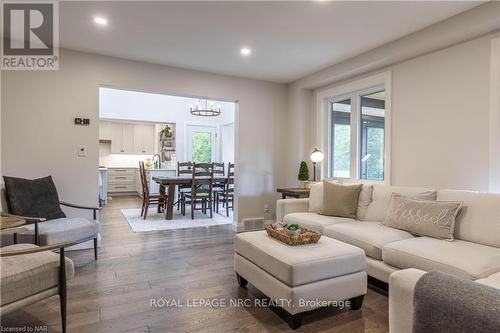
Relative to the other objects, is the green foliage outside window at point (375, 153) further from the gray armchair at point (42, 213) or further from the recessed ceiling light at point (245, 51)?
the gray armchair at point (42, 213)

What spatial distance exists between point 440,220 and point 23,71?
182 inches

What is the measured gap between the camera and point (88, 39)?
3.26 m

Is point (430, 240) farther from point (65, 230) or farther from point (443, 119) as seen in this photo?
point (65, 230)

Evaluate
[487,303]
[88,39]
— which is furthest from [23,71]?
[487,303]

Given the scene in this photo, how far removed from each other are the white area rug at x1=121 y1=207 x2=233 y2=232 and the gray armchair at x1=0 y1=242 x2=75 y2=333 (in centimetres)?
275

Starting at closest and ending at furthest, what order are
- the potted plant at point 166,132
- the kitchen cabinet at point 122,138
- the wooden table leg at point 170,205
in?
the wooden table leg at point 170,205 → the potted plant at point 166,132 → the kitchen cabinet at point 122,138

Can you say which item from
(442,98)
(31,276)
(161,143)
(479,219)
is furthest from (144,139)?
(479,219)

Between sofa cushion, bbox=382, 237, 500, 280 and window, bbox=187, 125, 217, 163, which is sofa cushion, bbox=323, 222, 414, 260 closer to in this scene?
sofa cushion, bbox=382, 237, 500, 280

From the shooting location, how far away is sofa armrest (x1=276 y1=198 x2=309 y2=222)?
373cm

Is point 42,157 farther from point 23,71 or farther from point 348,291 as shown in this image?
point 348,291

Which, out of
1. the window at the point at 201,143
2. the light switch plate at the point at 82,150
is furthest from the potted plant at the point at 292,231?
the window at the point at 201,143

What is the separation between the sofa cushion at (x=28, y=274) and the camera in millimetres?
1588

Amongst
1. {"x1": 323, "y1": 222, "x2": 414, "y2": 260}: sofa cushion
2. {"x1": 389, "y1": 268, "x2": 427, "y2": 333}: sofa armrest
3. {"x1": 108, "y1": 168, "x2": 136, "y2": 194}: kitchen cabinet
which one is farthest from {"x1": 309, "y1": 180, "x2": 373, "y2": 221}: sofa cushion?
{"x1": 108, "y1": 168, "x2": 136, "y2": 194}: kitchen cabinet

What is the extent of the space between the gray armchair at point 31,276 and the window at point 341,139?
12.2 ft
